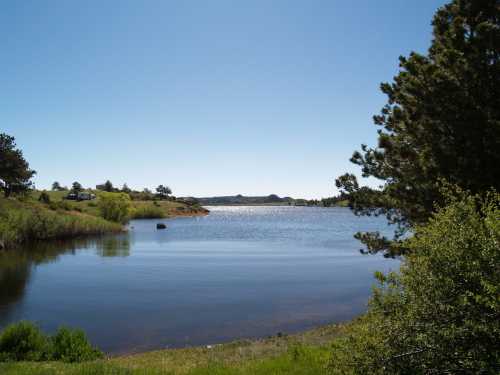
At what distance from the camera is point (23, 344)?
12117mm

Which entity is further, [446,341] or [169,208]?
[169,208]

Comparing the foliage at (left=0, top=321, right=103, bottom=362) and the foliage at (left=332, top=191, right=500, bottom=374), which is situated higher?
the foliage at (left=332, top=191, right=500, bottom=374)

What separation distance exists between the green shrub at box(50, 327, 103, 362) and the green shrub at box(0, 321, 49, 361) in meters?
0.27

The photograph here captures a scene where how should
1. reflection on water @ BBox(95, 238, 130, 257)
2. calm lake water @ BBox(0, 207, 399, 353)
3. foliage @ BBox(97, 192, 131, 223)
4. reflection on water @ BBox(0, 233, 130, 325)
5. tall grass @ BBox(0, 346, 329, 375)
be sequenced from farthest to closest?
foliage @ BBox(97, 192, 131, 223)
reflection on water @ BBox(95, 238, 130, 257)
reflection on water @ BBox(0, 233, 130, 325)
calm lake water @ BBox(0, 207, 399, 353)
tall grass @ BBox(0, 346, 329, 375)

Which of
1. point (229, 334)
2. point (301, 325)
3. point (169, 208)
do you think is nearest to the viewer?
point (229, 334)

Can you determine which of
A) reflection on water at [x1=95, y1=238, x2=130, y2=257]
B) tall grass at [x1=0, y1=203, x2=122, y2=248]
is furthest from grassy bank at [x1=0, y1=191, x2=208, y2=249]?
reflection on water at [x1=95, y1=238, x2=130, y2=257]

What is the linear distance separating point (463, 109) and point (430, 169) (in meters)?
1.57

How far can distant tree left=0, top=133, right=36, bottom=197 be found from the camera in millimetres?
65125

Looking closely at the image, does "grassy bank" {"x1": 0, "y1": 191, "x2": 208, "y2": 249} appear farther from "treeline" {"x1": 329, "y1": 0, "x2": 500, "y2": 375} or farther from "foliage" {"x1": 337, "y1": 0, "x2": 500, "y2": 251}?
"foliage" {"x1": 337, "y1": 0, "x2": 500, "y2": 251}

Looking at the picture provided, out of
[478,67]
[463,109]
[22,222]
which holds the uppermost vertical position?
[478,67]

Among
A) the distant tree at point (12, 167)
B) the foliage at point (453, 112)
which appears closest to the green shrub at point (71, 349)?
the foliage at point (453, 112)

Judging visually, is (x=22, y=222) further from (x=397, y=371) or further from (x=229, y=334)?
(x=397, y=371)

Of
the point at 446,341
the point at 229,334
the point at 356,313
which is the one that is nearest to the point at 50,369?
the point at 446,341

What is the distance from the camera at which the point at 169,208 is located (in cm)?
15625
